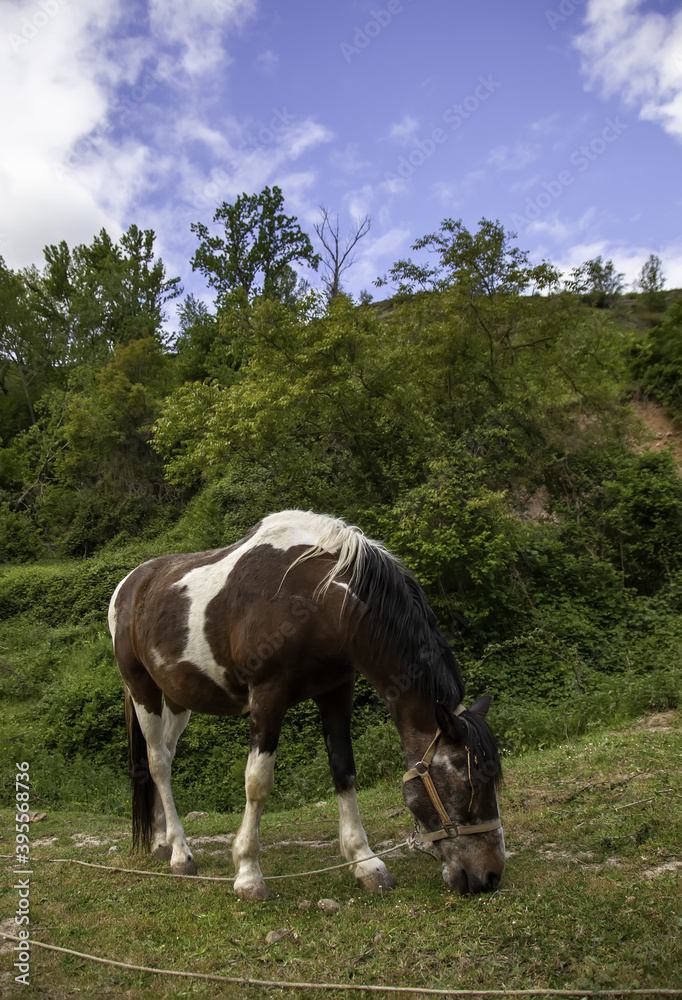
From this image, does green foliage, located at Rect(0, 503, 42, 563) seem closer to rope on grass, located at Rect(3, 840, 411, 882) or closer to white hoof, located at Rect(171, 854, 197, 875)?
rope on grass, located at Rect(3, 840, 411, 882)

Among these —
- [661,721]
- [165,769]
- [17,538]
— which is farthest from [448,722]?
[17,538]

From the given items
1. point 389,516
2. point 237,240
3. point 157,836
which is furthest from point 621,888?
point 237,240

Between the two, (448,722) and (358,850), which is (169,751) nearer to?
(358,850)

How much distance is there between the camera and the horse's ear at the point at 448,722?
3064 millimetres

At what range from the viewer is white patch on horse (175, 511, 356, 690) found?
3.91 meters

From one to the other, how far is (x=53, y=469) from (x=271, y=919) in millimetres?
22238

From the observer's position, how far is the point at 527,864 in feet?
11.0

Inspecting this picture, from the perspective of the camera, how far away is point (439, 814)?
3.05m

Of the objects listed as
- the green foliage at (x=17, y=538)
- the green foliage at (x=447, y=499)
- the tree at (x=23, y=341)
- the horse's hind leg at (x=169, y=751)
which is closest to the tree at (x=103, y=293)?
the tree at (x=23, y=341)

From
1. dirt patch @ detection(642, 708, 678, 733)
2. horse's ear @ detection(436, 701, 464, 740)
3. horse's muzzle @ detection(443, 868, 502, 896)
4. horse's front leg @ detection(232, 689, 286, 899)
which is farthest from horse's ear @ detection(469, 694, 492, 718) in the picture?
dirt patch @ detection(642, 708, 678, 733)

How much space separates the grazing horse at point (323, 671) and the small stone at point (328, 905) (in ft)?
0.89

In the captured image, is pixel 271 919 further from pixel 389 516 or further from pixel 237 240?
pixel 237 240

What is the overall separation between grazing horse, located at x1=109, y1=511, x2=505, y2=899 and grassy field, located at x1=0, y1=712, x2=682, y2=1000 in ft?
0.79

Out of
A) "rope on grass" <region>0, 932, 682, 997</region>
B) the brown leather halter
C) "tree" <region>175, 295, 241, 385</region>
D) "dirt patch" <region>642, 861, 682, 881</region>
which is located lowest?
"dirt patch" <region>642, 861, 682, 881</region>
